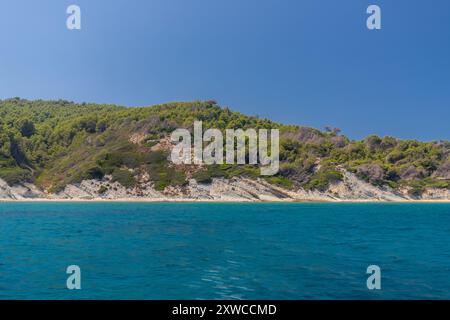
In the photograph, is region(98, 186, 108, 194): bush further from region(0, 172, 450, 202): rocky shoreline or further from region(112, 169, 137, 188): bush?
region(112, 169, 137, 188): bush

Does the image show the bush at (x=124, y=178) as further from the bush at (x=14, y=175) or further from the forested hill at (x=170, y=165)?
the bush at (x=14, y=175)

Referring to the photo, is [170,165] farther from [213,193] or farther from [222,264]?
[222,264]

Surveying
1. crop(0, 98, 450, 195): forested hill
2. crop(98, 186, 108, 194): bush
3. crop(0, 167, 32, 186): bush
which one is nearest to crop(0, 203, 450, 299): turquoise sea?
crop(98, 186, 108, 194): bush

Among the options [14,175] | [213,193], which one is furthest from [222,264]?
[14,175]

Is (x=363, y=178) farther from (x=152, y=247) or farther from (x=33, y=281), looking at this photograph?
(x=33, y=281)

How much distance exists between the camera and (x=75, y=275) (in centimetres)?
2206

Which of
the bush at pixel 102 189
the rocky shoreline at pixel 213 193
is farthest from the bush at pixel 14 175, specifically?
the bush at pixel 102 189

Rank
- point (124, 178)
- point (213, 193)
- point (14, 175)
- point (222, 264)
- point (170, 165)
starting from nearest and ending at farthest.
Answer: point (222, 264) → point (14, 175) → point (213, 193) → point (124, 178) → point (170, 165)

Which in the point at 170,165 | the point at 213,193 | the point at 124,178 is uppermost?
the point at 170,165

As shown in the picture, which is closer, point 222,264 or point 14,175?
point 222,264

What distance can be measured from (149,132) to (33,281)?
170 metres

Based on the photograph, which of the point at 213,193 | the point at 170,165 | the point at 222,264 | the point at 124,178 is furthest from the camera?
the point at 170,165

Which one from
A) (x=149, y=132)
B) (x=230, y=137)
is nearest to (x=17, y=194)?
(x=149, y=132)
